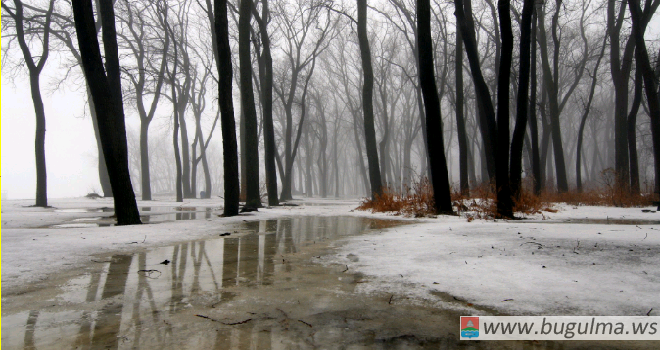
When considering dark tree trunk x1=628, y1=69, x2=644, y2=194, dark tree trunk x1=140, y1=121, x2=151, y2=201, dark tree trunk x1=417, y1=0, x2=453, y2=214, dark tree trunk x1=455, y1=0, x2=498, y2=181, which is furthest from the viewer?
dark tree trunk x1=140, y1=121, x2=151, y2=201

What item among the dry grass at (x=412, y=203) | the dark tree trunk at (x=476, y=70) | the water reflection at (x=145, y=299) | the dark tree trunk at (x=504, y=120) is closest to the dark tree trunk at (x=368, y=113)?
the dry grass at (x=412, y=203)

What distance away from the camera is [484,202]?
954 cm

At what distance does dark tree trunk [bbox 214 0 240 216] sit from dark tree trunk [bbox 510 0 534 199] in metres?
6.07

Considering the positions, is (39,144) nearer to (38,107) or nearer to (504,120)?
(38,107)

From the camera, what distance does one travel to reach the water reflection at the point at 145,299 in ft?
5.81

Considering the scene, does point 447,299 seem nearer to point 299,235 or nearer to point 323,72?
point 299,235

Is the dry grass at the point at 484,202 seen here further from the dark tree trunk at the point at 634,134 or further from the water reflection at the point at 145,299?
the water reflection at the point at 145,299

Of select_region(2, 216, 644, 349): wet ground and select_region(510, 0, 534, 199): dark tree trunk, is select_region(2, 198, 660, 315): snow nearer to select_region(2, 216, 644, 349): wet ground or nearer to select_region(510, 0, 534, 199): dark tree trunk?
select_region(2, 216, 644, 349): wet ground

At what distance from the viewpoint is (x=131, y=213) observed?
7.18m

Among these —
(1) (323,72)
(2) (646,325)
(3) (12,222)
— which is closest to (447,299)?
(2) (646,325)

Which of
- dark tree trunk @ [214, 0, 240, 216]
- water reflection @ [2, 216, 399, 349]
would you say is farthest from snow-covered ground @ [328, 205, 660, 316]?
dark tree trunk @ [214, 0, 240, 216]

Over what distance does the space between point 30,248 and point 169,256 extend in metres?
1.54

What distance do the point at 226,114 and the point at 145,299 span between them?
23.0 feet

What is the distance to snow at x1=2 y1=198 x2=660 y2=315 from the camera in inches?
91.1
